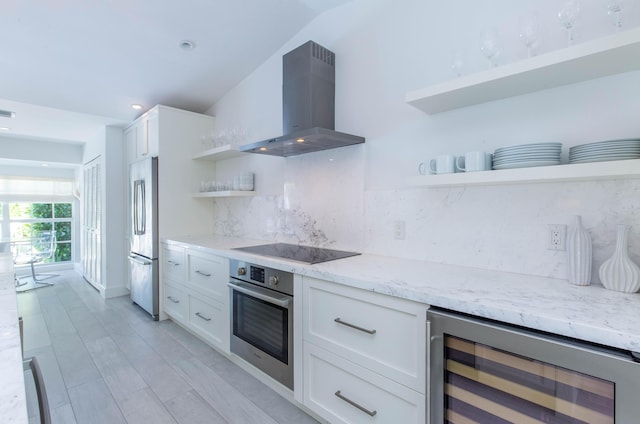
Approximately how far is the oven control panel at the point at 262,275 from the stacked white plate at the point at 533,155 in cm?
133

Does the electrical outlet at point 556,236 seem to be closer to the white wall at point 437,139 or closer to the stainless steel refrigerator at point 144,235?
the white wall at point 437,139

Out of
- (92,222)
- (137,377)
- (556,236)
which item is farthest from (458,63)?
(92,222)

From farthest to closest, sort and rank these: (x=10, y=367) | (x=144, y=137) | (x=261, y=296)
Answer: (x=144, y=137) < (x=261, y=296) < (x=10, y=367)

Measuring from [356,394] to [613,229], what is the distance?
1.43m

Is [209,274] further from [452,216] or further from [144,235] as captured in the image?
[452,216]

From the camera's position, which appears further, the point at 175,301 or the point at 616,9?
the point at 175,301

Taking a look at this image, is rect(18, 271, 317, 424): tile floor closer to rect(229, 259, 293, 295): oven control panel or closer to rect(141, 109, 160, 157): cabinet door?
rect(229, 259, 293, 295): oven control panel

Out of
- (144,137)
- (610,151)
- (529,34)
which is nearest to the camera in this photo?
(610,151)

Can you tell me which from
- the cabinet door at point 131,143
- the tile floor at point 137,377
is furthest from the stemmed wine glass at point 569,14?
the cabinet door at point 131,143

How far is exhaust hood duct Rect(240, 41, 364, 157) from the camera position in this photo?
7.74ft

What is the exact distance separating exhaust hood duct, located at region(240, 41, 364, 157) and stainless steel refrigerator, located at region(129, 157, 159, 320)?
157 cm

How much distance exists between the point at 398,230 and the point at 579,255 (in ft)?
3.18

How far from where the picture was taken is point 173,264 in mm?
3244

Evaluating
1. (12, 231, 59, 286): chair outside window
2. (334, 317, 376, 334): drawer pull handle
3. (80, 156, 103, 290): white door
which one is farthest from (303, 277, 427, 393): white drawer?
(12, 231, 59, 286): chair outside window
